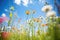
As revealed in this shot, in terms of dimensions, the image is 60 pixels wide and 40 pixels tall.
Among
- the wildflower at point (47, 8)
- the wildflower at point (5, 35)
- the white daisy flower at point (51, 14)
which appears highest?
the wildflower at point (47, 8)

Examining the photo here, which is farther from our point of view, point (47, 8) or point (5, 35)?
point (5, 35)

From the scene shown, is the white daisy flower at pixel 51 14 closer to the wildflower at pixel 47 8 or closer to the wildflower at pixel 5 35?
the wildflower at pixel 47 8

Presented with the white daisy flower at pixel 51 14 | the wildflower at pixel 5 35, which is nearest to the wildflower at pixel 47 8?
the white daisy flower at pixel 51 14

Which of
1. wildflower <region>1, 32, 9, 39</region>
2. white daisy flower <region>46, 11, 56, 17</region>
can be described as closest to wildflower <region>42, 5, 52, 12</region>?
white daisy flower <region>46, 11, 56, 17</region>

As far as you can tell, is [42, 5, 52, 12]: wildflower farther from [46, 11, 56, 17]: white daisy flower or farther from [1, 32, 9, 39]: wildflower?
[1, 32, 9, 39]: wildflower

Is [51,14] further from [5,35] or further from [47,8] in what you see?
[5,35]

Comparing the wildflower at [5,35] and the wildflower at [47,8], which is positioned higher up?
the wildflower at [47,8]

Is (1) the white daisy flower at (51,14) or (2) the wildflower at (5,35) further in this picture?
(2) the wildflower at (5,35)

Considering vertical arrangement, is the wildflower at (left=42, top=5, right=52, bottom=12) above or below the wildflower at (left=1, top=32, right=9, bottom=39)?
above

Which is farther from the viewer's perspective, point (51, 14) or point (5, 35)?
point (5, 35)

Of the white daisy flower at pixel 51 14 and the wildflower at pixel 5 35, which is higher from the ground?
the white daisy flower at pixel 51 14

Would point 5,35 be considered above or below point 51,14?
below

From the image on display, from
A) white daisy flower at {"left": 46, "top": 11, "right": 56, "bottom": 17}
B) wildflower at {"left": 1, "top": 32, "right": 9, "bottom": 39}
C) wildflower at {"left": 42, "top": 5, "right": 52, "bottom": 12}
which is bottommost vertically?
wildflower at {"left": 1, "top": 32, "right": 9, "bottom": 39}

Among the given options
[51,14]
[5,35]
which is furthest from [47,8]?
[5,35]
